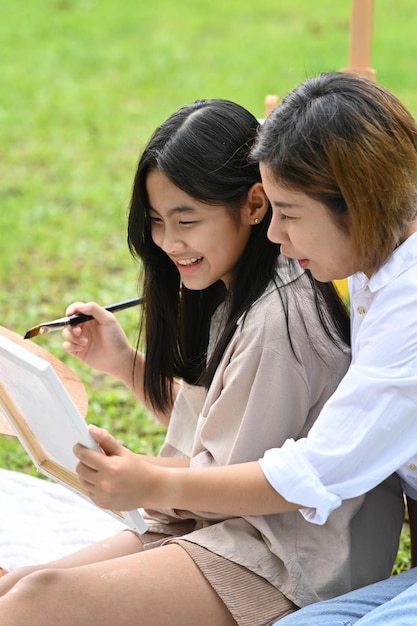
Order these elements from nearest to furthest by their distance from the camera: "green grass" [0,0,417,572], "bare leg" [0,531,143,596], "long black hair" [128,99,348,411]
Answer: "long black hair" [128,99,348,411] < "bare leg" [0,531,143,596] < "green grass" [0,0,417,572]

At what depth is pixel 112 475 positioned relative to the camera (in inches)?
68.1

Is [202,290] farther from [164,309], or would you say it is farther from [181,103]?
[181,103]

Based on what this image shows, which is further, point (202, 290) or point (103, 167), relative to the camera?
point (103, 167)

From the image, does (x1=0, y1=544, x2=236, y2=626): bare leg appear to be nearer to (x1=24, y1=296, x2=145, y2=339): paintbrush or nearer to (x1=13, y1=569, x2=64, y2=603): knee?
(x1=13, y1=569, x2=64, y2=603): knee

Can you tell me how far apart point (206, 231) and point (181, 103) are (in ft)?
14.2

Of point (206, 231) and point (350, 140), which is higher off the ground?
point (350, 140)

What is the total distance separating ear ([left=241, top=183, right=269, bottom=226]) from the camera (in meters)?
2.02

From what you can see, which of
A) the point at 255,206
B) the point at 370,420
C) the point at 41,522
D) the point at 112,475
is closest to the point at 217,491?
the point at 112,475

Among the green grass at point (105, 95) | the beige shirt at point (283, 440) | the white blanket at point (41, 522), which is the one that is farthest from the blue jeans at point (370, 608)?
the green grass at point (105, 95)

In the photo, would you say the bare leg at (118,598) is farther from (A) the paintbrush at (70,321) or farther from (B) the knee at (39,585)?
(A) the paintbrush at (70,321)

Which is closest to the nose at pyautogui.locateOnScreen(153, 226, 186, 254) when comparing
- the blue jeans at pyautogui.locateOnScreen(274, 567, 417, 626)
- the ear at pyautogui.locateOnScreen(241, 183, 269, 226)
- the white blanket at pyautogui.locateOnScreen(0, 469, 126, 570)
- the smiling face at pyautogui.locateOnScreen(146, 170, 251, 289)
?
the smiling face at pyautogui.locateOnScreen(146, 170, 251, 289)

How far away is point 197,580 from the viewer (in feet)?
6.09

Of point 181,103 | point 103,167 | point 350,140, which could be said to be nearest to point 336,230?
point 350,140

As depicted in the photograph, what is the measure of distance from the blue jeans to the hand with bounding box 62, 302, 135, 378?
2.63 feet
